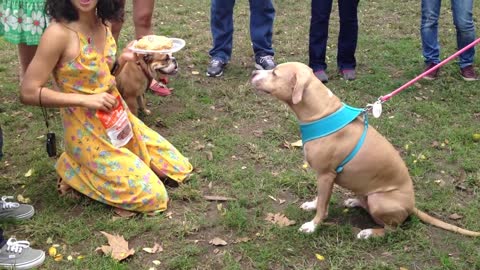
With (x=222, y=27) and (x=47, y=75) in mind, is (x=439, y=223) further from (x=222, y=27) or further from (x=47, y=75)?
(x=222, y=27)

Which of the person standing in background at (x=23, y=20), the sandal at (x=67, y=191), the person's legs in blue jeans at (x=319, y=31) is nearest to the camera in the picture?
the sandal at (x=67, y=191)

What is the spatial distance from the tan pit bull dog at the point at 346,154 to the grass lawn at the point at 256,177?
0.24 metres

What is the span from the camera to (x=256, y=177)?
421 centimetres

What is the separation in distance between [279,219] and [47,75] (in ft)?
6.06

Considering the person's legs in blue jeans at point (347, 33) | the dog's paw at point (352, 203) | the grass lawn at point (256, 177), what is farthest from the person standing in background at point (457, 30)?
the dog's paw at point (352, 203)

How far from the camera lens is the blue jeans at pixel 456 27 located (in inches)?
229

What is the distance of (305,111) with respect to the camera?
3.30m

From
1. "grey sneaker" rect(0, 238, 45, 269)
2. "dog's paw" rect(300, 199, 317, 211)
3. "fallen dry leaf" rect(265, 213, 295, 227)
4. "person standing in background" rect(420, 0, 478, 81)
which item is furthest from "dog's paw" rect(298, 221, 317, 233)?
"person standing in background" rect(420, 0, 478, 81)

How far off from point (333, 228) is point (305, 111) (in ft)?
2.75

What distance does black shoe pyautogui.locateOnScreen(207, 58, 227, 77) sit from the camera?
630 cm

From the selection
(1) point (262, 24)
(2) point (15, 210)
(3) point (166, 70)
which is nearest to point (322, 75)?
(1) point (262, 24)

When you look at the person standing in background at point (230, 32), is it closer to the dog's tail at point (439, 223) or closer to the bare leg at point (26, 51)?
the bare leg at point (26, 51)

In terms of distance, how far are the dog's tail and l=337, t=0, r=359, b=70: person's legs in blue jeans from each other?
307 cm

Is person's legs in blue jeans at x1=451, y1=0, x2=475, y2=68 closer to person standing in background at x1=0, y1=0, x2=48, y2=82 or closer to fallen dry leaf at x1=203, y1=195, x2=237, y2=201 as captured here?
fallen dry leaf at x1=203, y1=195, x2=237, y2=201
